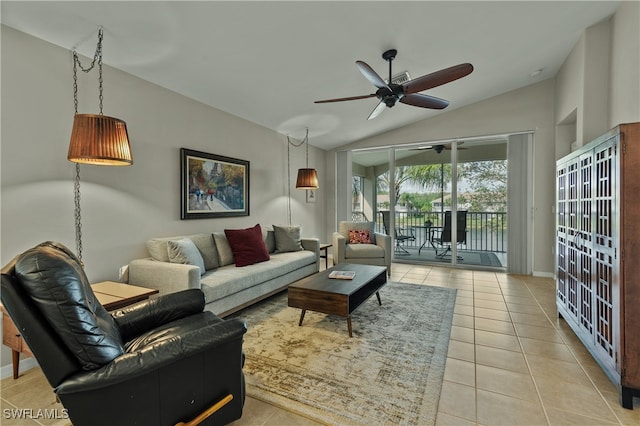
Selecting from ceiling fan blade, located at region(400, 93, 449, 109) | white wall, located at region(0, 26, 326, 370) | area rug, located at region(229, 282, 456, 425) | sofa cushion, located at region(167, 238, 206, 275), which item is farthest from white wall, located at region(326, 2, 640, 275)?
sofa cushion, located at region(167, 238, 206, 275)

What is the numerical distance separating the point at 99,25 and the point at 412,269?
5.19m

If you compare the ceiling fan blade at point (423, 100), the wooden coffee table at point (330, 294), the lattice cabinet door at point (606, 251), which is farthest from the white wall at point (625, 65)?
the wooden coffee table at point (330, 294)

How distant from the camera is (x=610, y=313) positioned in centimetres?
187

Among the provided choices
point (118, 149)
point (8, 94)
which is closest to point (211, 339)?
point (118, 149)

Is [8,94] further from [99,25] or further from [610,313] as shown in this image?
[610,313]

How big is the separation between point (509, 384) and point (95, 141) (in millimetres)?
3243

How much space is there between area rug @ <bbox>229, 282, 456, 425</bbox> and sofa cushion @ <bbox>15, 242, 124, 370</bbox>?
1.01m

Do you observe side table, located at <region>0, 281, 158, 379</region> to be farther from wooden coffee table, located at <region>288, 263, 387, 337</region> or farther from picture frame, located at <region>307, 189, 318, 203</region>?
picture frame, located at <region>307, 189, 318, 203</region>

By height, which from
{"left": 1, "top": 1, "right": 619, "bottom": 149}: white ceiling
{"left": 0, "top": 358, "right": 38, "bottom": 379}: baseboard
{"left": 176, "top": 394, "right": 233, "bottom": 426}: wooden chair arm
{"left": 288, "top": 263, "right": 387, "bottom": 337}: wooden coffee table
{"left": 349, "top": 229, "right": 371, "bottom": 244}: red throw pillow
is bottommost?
{"left": 0, "top": 358, "right": 38, "bottom": 379}: baseboard

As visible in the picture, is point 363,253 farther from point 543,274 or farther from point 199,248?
point 543,274

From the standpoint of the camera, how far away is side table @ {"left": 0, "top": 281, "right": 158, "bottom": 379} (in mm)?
1927

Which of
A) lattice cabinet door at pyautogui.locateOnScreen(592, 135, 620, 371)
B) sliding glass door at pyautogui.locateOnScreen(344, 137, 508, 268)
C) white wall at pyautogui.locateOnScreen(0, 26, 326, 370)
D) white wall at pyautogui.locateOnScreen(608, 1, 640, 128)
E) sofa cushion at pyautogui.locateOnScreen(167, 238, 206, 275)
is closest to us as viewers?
lattice cabinet door at pyautogui.locateOnScreen(592, 135, 620, 371)

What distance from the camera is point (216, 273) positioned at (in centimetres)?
306

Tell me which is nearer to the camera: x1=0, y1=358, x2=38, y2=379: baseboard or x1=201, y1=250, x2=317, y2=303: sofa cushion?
x1=0, y1=358, x2=38, y2=379: baseboard
